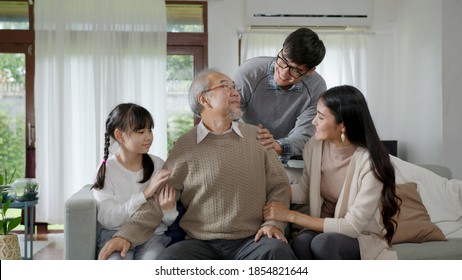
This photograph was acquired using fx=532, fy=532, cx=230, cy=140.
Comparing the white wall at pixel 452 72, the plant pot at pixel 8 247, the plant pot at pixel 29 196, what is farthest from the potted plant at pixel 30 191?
the white wall at pixel 452 72

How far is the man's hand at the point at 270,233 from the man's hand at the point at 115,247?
0.45 metres

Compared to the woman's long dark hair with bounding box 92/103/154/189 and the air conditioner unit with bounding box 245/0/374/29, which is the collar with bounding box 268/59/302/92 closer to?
the woman's long dark hair with bounding box 92/103/154/189

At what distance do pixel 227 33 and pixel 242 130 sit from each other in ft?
10.7

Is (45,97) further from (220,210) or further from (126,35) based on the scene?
(220,210)

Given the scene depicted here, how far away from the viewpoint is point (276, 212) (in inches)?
74.2

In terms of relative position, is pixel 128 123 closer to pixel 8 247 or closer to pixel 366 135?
pixel 366 135

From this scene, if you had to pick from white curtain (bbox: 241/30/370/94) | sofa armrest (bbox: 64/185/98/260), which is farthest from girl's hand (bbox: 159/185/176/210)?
white curtain (bbox: 241/30/370/94)

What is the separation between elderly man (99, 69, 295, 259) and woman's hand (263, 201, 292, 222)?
0.06 ft

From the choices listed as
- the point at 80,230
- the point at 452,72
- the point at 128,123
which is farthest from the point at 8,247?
the point at 452,72

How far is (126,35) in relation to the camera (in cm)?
498

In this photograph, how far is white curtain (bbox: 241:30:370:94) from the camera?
16.7 ft

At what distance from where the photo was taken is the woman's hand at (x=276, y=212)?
1882mm

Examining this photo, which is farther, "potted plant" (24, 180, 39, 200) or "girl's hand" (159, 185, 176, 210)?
"potted plant" (24, 180, 39, 200)

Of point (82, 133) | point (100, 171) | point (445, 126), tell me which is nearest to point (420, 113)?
point (445, 126)
